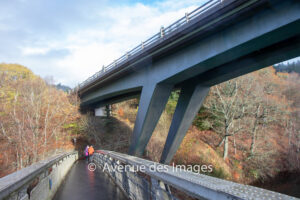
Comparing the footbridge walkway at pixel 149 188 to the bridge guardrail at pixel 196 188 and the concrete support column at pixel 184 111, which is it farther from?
the concrete support column at pixel 184 111

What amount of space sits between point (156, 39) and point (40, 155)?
1331cm

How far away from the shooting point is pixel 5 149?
1582cm

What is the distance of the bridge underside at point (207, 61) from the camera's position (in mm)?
6978

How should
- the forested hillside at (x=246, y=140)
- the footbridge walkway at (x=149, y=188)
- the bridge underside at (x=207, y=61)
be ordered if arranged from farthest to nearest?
1. the forested hillside at (x=246, y=140)
2. the bridge underside at (x=207, y=61)
3. the footbridge walkway at (x=149, y=188)

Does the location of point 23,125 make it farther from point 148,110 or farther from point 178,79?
point 178,79

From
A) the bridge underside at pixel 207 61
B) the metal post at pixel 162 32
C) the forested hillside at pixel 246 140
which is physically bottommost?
the forested hillside at pixel 246 140

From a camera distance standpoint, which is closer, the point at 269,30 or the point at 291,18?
the point at 291,18

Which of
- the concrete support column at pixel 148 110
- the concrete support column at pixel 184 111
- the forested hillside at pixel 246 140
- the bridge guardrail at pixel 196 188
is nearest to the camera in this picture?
the bridge guardrail at pixel 196 188

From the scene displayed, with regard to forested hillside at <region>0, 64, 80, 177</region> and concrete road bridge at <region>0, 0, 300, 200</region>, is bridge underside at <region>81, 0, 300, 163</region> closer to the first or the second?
concrete road bridge at <region>0, 0, 300, 200</region>

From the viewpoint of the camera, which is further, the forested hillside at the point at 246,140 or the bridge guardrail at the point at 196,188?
the forested hillside at the point at 246,140

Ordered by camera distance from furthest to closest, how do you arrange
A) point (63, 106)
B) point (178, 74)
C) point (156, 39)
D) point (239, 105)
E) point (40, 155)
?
point (63, 106) < point (239, 105) < point (40, 155) < point (156, 39) < point (178, 74)

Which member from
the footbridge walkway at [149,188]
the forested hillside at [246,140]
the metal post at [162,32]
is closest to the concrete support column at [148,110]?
the metal post at [162,32]

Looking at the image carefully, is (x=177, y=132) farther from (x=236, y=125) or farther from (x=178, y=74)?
(x=236, y=125)

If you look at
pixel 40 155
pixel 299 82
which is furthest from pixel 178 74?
pixel 299 82
